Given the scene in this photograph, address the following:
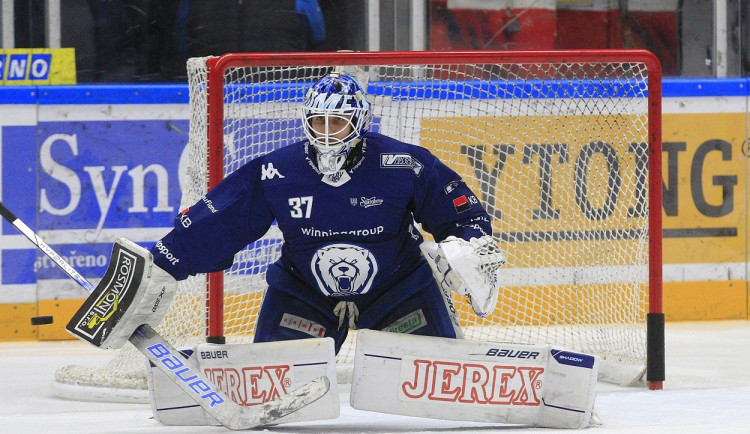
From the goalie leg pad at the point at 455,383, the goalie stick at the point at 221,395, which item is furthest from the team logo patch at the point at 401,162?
the goalie stick at the point at 221,395

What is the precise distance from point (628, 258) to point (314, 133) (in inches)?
90.9

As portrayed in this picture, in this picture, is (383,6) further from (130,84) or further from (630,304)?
(630,304)

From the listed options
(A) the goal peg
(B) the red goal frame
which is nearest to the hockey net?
(B) the red goal frame

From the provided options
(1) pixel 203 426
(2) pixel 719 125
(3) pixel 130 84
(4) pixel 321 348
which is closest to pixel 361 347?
(4) pixel 321 348

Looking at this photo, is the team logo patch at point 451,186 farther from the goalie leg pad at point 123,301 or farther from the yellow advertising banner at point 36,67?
the yellow advertising banner at point 36,67

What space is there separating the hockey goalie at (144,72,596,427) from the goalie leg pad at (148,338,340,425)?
3cm

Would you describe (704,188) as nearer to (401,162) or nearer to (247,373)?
(401,162)

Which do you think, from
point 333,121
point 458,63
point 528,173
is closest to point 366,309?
point 333,121

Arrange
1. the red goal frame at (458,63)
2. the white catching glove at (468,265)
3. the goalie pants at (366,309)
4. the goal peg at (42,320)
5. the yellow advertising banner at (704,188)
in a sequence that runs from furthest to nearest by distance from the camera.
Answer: the yellow advertising banner at (704,188), the red goal frame at (458,63), the goal peg at (42,320), the goalie pants at (366,309), the white catching glove at (468,265)

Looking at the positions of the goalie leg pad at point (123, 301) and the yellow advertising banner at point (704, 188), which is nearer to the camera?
the goalie leg pad at point (123, 301)

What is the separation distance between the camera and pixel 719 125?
674 centimetres

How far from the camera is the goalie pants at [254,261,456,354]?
4.02 m

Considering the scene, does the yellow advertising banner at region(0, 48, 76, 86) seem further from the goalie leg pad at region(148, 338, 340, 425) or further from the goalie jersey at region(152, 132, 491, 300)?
the goalie leg pad at region(148, 338, 340, 425)

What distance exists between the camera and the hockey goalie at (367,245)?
3.85 meters
